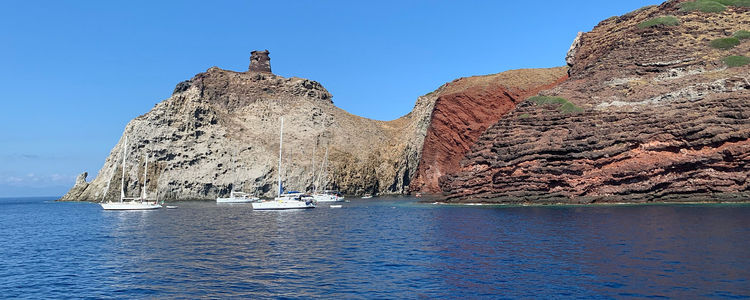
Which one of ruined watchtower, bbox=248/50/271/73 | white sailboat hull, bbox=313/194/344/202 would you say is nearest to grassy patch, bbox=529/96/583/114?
white sailboat hull, bbox=313/194/344/202

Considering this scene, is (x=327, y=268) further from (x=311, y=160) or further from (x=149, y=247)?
(x=311, y=160)

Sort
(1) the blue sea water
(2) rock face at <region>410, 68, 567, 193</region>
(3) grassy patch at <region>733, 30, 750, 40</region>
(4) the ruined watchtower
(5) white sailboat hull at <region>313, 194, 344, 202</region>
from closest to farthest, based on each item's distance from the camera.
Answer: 1. (1) the blue sea water
2. (3) grassy patch at <region>733, 30, 750, 40</region>
3. (2) rock face at <region>410, 68, 567, 193</region>
4. (5) white sailboat hull at <region>313, 194, 344, 202</region>
5. (4) the ruined watchtower

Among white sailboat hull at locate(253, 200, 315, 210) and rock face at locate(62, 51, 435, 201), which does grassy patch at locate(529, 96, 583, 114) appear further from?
white sailboat hull at locate(253, 200, 315, 210)

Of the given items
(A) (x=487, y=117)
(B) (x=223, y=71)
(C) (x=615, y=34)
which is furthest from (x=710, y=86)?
(B) (x=223, y=71)

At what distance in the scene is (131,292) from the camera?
2194 centimetres

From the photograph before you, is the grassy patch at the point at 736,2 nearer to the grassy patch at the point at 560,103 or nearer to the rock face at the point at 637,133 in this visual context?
the rock face at the point at 637,133

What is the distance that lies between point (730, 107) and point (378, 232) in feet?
174

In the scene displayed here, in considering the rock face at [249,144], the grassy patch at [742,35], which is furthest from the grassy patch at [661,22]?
the rock face at [249,144]

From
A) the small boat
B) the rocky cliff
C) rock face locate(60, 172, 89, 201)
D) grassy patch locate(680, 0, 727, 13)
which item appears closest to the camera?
grassy patch locate(680, 0, 727, 13)

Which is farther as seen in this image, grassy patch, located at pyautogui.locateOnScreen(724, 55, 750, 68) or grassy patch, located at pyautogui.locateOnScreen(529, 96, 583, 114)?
grassy patch, located at pyautogui.locateOnScreen(529, 96, 583, 114)

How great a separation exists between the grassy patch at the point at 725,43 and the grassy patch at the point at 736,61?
5684 mm

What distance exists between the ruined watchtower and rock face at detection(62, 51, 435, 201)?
16.6 metres

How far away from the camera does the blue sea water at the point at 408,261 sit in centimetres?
2109

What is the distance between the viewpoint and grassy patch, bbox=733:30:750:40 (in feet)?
281
